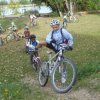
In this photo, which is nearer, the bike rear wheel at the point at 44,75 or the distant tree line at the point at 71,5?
the bike rear wheel at the point at 44,75

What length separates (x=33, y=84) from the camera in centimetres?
1123

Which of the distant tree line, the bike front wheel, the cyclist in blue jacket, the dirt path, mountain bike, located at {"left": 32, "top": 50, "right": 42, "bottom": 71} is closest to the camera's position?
the dirt path

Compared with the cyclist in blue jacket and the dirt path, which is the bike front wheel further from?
the cyclist in blue jacket

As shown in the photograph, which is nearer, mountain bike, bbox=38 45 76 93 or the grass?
the grass

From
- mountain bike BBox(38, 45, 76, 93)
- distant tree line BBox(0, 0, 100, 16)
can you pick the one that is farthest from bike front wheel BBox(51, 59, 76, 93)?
distant tree line BBox(0, 0, 100, 16)

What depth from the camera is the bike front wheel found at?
9383 mm

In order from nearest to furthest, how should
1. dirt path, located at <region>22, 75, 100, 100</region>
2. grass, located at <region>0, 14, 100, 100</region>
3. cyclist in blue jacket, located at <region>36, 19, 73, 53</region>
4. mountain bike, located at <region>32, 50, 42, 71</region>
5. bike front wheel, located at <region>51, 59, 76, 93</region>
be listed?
dirt path, located at <region>22, 75, 100, 100</region>, grass, located at <region>0, 14, 100, 100</region>, bike front wheel, located at <region>51, 59, 76, 93</region>, cyclist in blue jacket, located at <region>36, 19, 73, 53</region>, mountain bike, located at <region>32, 50, 42, 71</region>

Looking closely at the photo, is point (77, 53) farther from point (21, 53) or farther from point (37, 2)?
point (37, 2)

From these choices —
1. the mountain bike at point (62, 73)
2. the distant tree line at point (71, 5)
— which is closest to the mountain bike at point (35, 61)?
the mountain bike at point (62, 73)

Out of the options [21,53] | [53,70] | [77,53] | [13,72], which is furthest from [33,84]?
[21,53]

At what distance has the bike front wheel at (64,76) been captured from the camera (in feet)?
30.8

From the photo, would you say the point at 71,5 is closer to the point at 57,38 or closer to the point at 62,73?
the point at 57,38

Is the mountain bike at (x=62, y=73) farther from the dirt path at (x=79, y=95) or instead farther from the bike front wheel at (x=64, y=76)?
the dirt path at (x=79, y=95)

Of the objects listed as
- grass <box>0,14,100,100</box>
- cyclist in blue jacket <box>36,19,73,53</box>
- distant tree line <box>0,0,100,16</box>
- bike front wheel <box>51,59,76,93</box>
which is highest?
cyclist in blue jacket <box>36,19,73,53</box>
